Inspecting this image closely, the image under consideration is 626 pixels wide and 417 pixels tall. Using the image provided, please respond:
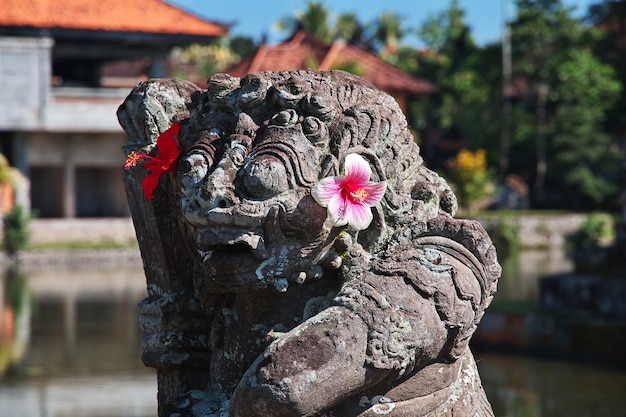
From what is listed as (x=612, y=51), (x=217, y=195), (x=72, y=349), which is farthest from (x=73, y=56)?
(x=217, y=195)

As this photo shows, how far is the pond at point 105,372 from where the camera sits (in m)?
7.07

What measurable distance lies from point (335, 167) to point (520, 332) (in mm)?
6892

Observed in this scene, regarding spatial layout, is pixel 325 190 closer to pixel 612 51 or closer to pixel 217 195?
pixel 217 195

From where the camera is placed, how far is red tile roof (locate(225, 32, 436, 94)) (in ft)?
88.8

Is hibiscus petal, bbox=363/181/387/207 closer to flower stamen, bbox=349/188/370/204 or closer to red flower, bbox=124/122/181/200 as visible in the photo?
flower stamen, bbox=349/188/370/204

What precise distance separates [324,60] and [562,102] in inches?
284

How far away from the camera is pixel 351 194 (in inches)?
82.3

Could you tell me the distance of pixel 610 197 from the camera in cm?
2941

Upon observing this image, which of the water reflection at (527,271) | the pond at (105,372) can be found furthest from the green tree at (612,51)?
the pond at (105,372)

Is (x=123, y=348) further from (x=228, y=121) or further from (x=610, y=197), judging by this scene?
(x=610, y=197)

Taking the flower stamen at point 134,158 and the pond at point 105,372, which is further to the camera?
the pond at point 105,372

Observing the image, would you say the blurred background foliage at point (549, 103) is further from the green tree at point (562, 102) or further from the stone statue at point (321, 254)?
the stone statue at point (321, 254)

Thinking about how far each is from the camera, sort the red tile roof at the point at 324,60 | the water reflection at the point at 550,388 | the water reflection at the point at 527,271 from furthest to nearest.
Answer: the red tile roof at the point at 324,60
the water reflection at the point at 527,271
the water reflection at the point at 550,388

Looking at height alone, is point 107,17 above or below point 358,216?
above
